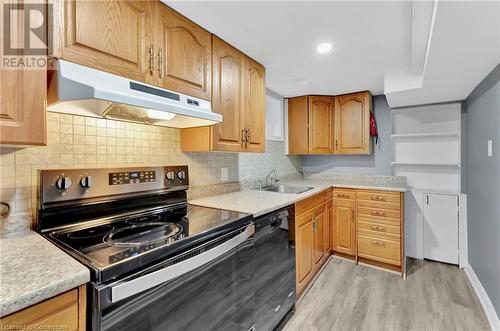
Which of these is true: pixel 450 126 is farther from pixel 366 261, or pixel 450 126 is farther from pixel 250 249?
pixel 250 249

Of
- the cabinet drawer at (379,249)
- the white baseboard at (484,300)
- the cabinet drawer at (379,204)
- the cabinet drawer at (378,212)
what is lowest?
the white baseboard at (484,300)

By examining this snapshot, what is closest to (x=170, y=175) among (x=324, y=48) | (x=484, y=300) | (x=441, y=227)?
(x=324, y=48)

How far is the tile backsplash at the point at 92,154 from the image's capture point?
3.57ft

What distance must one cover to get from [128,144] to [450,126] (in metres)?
3.33

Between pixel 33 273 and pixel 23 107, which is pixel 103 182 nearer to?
pixel 23 107

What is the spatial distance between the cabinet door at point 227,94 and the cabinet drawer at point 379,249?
72.2 inches

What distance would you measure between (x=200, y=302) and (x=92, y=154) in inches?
38.3

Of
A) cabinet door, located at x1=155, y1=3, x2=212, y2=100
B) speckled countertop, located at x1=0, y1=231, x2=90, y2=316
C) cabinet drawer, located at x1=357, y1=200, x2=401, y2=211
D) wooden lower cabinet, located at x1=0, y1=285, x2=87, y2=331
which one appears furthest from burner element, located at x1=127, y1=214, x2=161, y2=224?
cabinet drawer, located at x1=357, y1=200, x2=401, y2=211

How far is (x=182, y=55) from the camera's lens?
1.46 m

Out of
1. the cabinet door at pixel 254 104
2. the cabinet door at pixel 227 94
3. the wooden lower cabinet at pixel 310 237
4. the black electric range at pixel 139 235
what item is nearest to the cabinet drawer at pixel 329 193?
the wooden lower cabinet at pixel 310 237

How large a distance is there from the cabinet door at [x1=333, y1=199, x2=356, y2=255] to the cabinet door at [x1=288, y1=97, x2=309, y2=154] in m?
0.85

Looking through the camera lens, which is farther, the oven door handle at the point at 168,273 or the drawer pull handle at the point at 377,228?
the drawer pull handle at the point at 377,228

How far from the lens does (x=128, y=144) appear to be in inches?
59.0

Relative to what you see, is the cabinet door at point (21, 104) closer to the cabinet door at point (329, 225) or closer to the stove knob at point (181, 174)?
the stove knob at point (181, 174)
